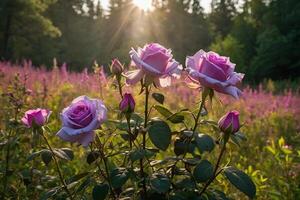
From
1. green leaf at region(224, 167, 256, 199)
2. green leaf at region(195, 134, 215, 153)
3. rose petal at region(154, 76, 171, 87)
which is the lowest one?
green leaf at region(224, 167, 256, 199)

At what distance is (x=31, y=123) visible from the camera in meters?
1.58

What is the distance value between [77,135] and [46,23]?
866 inches

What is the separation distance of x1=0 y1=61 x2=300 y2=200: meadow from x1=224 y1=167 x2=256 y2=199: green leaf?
9cm

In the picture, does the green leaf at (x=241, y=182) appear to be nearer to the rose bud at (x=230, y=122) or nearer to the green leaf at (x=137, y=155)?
the rose bud at (x=230, y=122)

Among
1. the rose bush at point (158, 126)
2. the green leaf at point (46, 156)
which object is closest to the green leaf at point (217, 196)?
the rose bush at point (158, 126)

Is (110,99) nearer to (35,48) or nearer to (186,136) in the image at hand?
(186,136)

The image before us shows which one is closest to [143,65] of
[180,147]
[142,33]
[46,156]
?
[180,147]

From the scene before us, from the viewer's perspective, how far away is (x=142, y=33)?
3925 cm

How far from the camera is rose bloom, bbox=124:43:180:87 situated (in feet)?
4.90

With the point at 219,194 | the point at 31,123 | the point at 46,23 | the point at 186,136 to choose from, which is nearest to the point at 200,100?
the point at 186,136

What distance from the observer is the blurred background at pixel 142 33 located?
25.3m

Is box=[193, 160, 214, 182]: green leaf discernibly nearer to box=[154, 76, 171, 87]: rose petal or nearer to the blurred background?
box=[154, 76, 171, 87]: rose petal

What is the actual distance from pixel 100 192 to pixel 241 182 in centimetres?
49

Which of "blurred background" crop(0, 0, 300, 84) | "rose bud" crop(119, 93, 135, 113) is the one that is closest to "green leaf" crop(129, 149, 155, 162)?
"rose bud" crop(119, 93, 135, 113)
